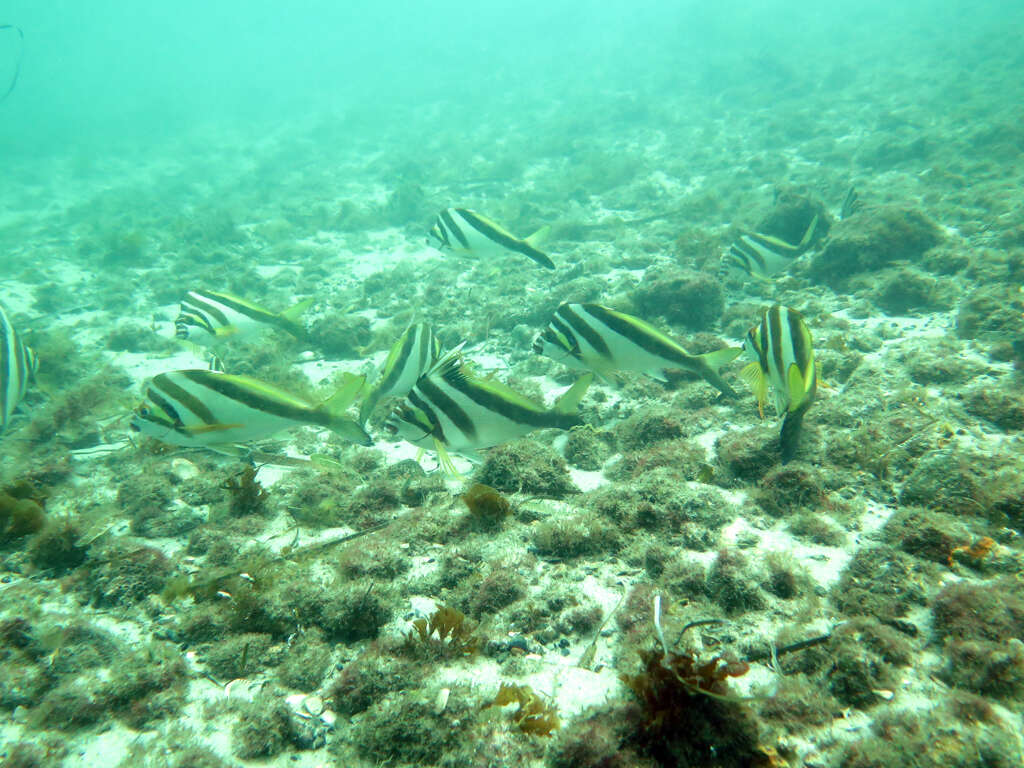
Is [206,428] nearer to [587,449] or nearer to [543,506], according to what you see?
[543,506]

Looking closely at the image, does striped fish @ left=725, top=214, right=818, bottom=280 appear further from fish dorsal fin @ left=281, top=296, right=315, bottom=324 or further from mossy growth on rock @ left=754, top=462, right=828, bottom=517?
fish dorsal fin @ left=281, top=296, right=315, bottom=324

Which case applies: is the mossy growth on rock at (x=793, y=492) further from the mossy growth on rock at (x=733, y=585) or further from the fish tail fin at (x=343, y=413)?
the fish tail fin at (x=343, y=413)

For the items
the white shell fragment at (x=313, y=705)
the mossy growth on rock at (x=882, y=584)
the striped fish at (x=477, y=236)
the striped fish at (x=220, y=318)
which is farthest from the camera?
the striped fish at (x=220, y=318)

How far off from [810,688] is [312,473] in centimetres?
477

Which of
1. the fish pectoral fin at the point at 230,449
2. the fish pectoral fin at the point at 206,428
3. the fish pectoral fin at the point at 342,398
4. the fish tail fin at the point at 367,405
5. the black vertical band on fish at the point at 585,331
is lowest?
the fish tail fin at the point at 367,405

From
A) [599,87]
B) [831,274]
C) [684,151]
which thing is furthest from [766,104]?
[831,274]

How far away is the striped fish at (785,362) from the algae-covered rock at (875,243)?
635 cm

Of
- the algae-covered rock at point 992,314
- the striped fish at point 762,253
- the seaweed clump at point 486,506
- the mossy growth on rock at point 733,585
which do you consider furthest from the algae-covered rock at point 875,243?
the seaweed clump at point 486,506

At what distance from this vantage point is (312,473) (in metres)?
5.14

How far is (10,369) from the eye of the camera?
17.0ft

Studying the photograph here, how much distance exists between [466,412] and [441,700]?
1.72 meters

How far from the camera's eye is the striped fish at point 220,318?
6262 millimetres

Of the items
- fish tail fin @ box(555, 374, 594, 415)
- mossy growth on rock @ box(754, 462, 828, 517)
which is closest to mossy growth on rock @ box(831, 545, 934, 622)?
mossy growth on rock @ box(754, 462, 828, 517)

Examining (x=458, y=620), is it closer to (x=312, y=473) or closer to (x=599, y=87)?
(x=312, y=473)
